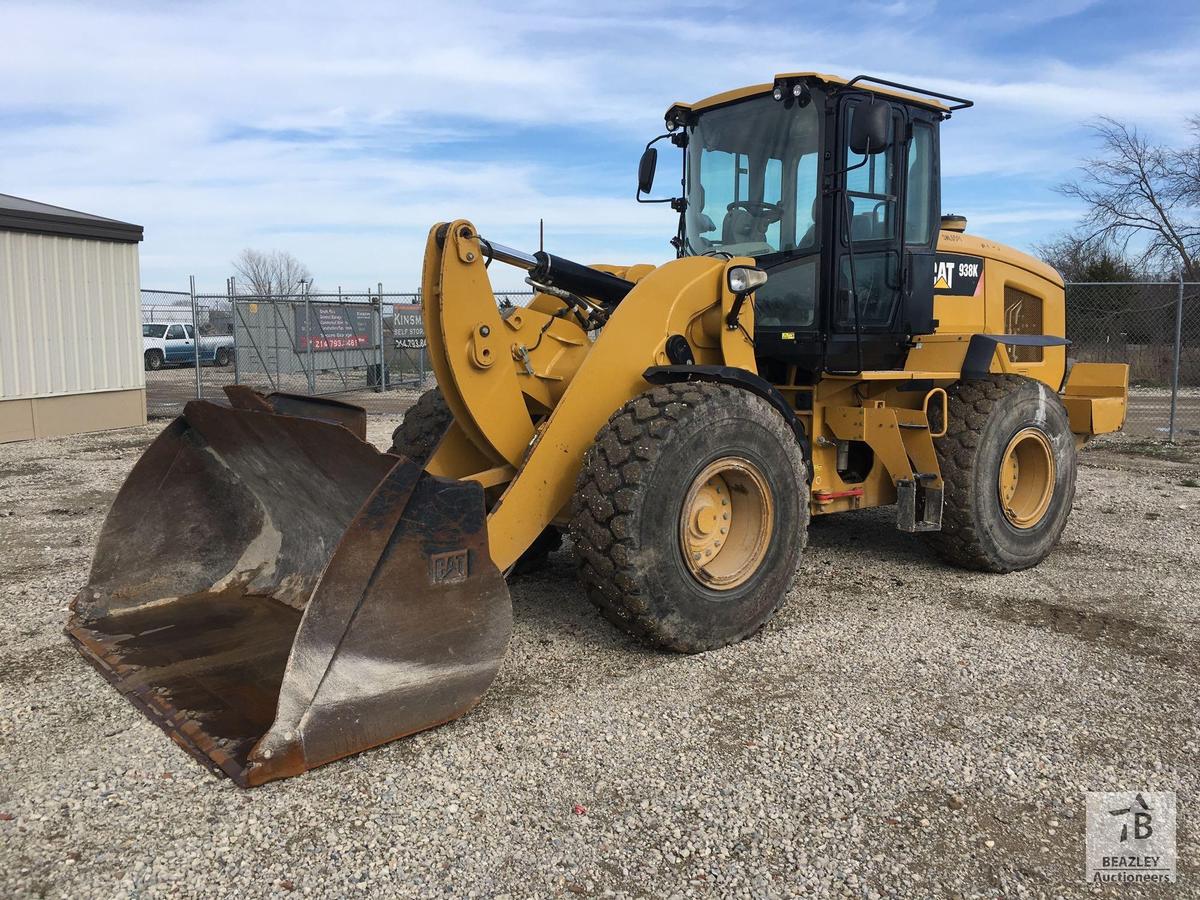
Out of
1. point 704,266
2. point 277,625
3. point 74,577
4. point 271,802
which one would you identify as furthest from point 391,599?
point 74,577

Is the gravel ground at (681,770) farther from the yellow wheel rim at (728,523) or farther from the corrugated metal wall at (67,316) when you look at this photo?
the corrugated metal wall at (67,316)

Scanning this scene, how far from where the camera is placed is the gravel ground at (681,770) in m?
2.66

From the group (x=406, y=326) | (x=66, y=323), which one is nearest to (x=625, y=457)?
(x=66, y=323)

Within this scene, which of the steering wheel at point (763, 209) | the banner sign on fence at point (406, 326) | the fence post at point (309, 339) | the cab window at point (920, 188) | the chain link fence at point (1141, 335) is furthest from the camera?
the banner sign on fence at point (406, 326)

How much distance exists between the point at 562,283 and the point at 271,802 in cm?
266

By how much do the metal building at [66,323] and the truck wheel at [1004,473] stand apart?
423 inches

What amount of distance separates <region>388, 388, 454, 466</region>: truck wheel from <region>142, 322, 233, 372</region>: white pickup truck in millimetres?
24515

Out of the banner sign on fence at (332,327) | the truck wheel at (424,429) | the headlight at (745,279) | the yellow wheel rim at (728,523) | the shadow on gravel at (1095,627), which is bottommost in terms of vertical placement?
the shadow on gravel at (1095,627)

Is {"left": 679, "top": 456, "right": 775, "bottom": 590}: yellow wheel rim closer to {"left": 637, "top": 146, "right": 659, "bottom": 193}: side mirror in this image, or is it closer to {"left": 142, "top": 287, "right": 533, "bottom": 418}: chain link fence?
{"left": 637, "top": 146, "right": 659, "bottom": 193}: side mirror

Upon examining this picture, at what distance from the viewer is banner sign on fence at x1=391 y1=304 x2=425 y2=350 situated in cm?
2030

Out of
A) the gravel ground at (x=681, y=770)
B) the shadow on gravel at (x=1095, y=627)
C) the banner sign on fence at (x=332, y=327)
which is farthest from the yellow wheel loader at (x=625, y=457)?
the banner sign on fence at (x=332, y=327)

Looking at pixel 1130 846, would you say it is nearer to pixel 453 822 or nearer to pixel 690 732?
pixel 690 732

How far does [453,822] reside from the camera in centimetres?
288

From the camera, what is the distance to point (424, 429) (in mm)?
5141
